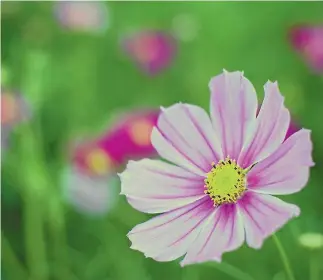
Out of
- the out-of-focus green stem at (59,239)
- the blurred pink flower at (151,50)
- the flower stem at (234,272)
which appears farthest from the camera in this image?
the blurred pink flower at (151,50)

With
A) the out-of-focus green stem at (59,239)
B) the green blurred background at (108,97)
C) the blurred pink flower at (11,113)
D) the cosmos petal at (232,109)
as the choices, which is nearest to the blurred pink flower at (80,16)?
the green blurred background at (108,97)

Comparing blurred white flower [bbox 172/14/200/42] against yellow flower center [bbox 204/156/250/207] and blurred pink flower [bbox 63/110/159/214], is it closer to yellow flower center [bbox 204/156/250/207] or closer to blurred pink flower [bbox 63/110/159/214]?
blurred pink flower [bbox 63/110/159/214]

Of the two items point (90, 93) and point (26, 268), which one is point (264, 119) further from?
point (90, 93)

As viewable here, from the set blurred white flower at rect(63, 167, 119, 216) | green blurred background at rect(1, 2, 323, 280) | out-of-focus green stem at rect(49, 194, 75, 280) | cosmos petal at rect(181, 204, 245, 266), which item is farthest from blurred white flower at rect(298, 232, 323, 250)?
blurred white flower at rect(63, 167, 119, 216)

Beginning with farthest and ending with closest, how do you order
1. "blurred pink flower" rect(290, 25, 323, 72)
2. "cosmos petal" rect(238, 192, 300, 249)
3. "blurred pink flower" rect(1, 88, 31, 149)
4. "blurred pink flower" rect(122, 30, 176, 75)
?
"blurred pink flower" rect(122, 30, 176, 75), "blurred pink flower" rect(290, 25, 323, 72), "blurred pink flower" rect(1, 88, 31, 149), "cosmos petal" rect(238, 192, 300, 249)

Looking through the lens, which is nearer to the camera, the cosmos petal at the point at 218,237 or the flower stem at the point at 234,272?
the cosmos petal at the point at 218,237

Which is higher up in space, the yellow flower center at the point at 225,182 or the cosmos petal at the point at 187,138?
the cosmos petal at the point at 187,138

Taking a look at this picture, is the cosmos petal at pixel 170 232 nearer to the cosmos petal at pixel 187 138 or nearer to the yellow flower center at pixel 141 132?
the cosmos petal at pixel 187 138
